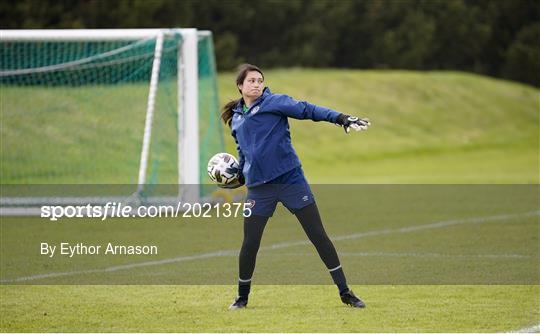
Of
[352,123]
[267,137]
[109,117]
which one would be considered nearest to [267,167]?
[267,137]

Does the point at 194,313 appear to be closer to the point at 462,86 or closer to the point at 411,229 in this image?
the point at 411,229

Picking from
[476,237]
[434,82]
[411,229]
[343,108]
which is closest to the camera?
[476,237]

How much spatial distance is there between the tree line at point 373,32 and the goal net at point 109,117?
16673 millimetres

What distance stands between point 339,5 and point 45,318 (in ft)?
141

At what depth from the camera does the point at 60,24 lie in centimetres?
3541

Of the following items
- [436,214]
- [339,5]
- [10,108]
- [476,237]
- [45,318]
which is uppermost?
[45,318]

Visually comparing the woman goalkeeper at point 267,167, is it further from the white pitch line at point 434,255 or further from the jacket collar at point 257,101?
the white pitch line at point 434,255

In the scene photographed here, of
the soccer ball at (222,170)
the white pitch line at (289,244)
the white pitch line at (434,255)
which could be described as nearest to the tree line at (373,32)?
the white pitch line at (289,244)

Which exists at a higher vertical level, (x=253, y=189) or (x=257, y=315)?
(x=253, y=189)

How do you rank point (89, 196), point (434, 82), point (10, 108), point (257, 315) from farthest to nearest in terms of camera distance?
point (434, 82)
point (10, 108)
point (89, 196)
point (257, 315)

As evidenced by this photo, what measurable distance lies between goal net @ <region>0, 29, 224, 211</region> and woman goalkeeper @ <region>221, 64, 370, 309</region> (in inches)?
278

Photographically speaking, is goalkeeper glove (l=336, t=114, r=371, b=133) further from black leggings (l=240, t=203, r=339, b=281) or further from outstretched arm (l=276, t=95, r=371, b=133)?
black leggings (l=240, t=203, r=339, b=281)

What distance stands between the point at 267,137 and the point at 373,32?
143 feet

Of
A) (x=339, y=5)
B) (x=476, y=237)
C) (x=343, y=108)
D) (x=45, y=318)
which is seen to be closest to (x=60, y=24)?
(x=343, y=108)
